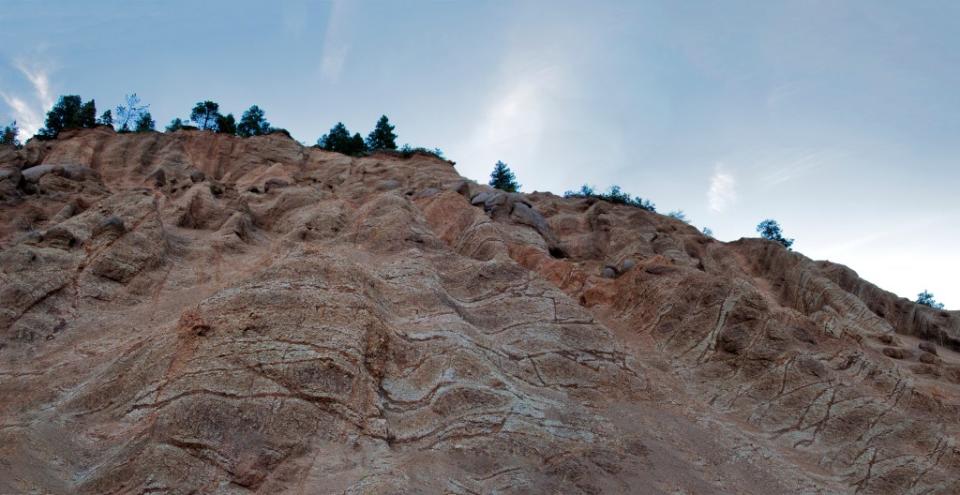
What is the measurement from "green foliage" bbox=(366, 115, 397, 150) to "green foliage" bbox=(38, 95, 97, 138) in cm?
1693

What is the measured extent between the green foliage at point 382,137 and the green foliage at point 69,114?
16.9 meters

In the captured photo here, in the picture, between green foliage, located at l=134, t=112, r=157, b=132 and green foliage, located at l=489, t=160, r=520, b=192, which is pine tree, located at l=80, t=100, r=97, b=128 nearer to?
green foliage, located at l=134, t=112, r=157, b=132

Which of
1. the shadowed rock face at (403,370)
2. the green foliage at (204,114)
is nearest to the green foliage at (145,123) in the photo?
the green foliage at (204,114)

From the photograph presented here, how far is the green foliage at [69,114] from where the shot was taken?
37938 mm

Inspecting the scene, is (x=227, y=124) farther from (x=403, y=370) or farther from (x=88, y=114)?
(x=403, y=370)

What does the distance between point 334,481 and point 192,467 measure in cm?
180

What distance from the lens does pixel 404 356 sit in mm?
10938

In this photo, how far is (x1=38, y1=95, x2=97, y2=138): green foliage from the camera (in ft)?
124

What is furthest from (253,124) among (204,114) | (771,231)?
(771,231)

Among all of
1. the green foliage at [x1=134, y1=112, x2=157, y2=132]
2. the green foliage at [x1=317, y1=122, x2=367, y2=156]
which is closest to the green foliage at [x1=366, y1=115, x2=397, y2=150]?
the green foliage at [x1=317, y1=122, x2=367, y2=156]

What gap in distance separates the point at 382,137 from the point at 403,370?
116 ft

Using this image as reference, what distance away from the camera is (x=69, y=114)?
39.1 meters

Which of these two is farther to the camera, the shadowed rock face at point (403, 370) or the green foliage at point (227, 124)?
the green foliage at point (227, 124)

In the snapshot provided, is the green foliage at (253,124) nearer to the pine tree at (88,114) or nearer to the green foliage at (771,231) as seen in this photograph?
the pine tree at (88,114)
